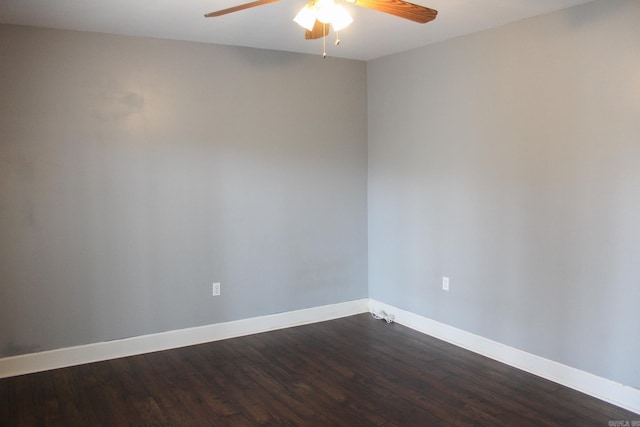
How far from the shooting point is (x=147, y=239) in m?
3.88

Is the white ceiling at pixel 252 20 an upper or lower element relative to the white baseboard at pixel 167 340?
upper

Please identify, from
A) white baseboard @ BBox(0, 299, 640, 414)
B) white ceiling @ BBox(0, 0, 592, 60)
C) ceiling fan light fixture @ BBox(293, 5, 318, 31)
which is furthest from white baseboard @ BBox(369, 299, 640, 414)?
ceiling fan light fixture @ BBox(293, 5, 318, 31)

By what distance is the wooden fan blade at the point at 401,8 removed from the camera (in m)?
2.24

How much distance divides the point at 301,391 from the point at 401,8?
237cm

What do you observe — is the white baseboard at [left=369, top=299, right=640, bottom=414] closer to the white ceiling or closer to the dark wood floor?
the dark wood floor

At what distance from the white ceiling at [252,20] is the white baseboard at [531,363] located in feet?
7.65

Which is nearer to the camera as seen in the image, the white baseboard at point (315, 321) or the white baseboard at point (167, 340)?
the white baseboard at point (315, 321)

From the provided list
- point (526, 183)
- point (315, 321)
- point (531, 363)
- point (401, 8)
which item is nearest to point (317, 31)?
point (401, 8)

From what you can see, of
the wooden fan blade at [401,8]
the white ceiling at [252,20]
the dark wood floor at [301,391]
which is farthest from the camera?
the white ceiling at [252,20]

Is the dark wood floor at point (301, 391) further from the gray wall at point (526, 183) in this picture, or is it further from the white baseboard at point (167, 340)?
the gray wall at point (526, 183)

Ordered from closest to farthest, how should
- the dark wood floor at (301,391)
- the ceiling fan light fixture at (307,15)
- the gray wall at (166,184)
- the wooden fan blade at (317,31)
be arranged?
the ceiling fan light fixture at (307,15)
the wooden fan blade at (317,31)
the dark wood floor at (301,391)
the gray wall at (166,184)

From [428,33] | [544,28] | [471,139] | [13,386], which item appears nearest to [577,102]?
[544,28]

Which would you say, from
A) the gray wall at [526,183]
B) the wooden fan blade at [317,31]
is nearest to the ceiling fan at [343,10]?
the wooden fan blade at [317,31]

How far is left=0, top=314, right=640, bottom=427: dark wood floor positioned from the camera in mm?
2863
